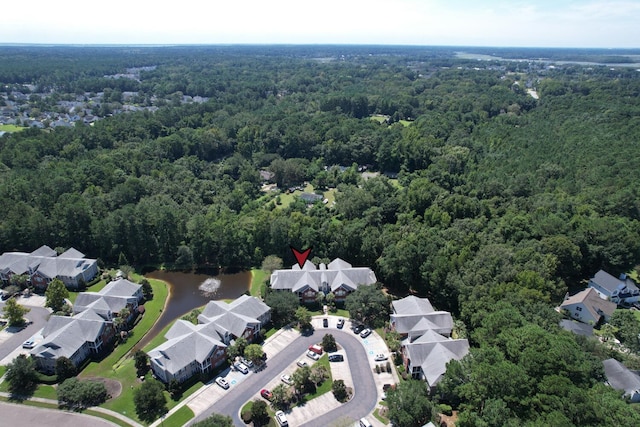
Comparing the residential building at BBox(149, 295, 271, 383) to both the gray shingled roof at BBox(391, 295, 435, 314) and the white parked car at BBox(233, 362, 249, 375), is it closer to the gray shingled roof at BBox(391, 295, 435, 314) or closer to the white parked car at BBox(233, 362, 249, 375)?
the white parked car at BBox(233, 362, 249, 375)

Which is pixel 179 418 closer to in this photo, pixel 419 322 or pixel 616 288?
pixel 419 322

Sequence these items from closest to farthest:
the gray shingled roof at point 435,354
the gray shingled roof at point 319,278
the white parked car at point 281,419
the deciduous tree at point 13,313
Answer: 1. the white parked car at point 281,419
2. the gray shingled roof at point 435,354
3. the deciduous tree at point 13,313
4. the gray shingled roof at point 319,278

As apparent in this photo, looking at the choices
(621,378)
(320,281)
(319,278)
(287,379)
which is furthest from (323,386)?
(621,378)

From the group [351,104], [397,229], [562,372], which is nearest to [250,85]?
[351,104]

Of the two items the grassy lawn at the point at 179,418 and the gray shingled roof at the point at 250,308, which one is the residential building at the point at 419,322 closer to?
the gray shingled roof at the point at 250,308

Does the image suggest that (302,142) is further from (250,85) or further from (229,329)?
(250,85)

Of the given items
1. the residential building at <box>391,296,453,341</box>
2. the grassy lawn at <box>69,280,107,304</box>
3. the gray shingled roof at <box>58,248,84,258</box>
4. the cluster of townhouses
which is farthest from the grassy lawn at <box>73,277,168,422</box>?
the residential building at <box>391,296,453,341</box>

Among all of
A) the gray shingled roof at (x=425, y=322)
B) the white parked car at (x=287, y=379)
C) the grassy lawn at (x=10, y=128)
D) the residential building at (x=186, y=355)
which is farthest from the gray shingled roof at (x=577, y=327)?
the grassy lawn at (x=10, y=128)
